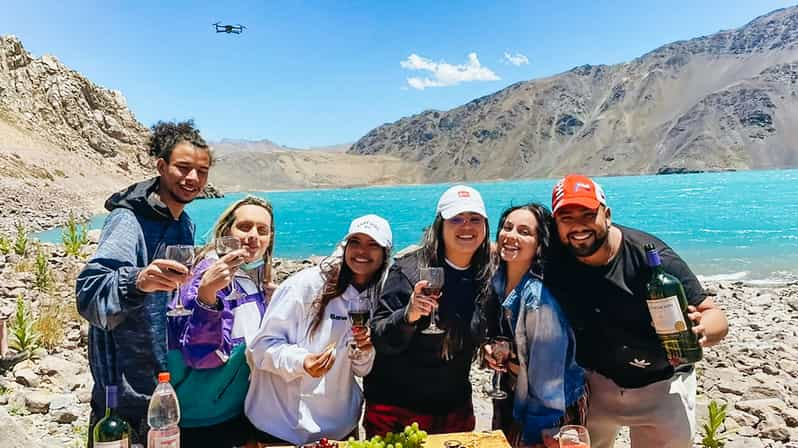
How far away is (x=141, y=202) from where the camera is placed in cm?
335

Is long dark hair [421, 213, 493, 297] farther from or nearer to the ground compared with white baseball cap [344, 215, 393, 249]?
nearer to the ground

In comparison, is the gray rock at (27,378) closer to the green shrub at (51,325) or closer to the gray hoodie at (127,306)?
the green shrub at (51,325)

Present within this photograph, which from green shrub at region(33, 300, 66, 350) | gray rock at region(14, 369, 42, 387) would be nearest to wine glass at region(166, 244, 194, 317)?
gray rock at region(14, 369, 42, 387)

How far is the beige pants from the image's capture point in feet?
13.0

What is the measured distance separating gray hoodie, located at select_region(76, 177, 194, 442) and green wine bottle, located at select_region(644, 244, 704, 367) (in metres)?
3.01

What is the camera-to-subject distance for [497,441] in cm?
→ 303

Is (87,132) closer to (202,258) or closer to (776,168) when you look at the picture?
(202,258)

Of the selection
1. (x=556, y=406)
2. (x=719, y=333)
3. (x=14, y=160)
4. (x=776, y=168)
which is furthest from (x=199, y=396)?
(x=776, y=168)

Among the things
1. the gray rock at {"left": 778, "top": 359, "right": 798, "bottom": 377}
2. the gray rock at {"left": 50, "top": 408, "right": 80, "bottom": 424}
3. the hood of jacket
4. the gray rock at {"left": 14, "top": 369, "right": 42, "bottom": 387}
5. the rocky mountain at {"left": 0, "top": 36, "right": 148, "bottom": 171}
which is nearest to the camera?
the hood of jacket

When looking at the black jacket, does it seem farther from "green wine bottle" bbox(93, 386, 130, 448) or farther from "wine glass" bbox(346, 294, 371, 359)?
"green wine bottle" bbox(93, 386, 130, 448)

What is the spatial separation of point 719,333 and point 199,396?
11.3 ft

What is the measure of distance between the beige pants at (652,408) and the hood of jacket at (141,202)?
326cm

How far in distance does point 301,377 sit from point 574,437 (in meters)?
1.78

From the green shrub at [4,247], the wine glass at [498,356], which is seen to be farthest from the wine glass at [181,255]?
the green shrub at [4,247]
